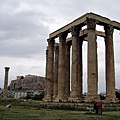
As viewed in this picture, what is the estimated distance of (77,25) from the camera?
4141 cm

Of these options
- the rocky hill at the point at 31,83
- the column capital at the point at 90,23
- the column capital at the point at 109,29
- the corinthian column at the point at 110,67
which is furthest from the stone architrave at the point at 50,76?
the rocky hill at the point at 31,83

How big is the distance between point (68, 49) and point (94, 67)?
1791 centimetres

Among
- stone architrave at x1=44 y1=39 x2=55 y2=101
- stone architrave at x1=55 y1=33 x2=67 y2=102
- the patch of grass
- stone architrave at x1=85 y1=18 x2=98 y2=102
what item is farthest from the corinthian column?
the patch of grass

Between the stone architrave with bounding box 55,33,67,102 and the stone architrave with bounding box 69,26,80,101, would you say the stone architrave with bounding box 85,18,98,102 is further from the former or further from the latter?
the stone architrave with bounding box 55,33,67,102

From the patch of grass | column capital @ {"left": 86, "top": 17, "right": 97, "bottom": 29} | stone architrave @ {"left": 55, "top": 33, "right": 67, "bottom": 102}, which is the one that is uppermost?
column capital @ {"left": 86, "top": 17, "right": 97, "bottom": 29}

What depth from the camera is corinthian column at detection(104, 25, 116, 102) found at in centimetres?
3831

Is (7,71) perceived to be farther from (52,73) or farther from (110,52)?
(110,52)

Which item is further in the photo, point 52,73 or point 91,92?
point 52,73

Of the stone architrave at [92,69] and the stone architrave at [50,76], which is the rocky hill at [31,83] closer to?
the stone architrave at [50,76]

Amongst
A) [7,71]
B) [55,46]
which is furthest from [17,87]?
[55,46]

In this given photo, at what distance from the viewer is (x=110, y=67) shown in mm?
39438

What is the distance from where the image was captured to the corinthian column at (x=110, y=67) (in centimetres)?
3831

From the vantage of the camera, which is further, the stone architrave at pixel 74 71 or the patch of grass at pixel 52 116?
the stone architrave at pixel 74 71

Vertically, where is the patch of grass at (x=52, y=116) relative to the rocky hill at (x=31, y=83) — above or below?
below
